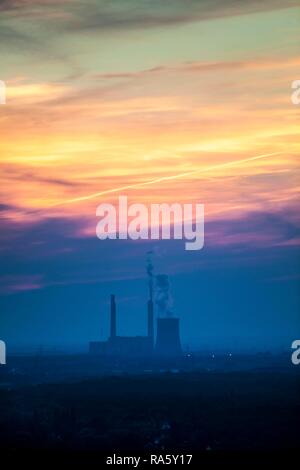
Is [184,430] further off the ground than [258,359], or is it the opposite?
[258,359]

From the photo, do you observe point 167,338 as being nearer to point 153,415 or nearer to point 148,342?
point 148,342

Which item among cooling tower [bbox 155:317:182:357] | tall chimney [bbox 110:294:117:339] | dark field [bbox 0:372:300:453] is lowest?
dark field [bbox 0:372:300:453]

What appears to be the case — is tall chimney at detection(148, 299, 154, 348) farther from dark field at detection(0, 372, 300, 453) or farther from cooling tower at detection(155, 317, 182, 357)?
dark field at detection(0, 372, 300, 453)

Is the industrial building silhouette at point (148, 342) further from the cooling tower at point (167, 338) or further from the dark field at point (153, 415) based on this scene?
the dark field at point (153, 415)

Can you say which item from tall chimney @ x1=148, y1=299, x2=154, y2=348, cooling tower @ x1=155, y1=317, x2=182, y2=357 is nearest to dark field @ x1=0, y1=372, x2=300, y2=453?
cooling tower @ x1=155, y1=317, x2=182, y2=357

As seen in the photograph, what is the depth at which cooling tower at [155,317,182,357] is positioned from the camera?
78125 mm

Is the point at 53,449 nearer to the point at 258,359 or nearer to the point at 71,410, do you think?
the point at 71,410

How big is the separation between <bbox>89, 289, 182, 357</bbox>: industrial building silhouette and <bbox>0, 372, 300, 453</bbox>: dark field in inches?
948

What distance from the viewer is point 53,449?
30.0 meters

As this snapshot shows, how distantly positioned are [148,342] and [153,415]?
4887 cm

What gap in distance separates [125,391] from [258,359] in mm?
40969

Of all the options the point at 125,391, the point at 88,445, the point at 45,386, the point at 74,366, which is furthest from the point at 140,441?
the point at 74,366

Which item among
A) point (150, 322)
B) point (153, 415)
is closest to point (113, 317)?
Result: point (150, 322)
